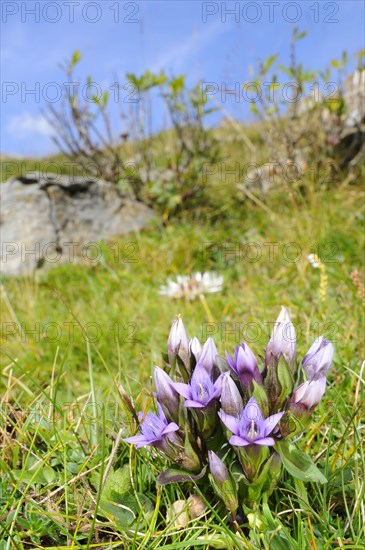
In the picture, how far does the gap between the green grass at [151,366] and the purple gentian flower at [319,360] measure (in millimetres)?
174

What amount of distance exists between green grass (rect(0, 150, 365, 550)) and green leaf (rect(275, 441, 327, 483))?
118 millimetres

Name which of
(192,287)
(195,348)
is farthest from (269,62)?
(195,348)

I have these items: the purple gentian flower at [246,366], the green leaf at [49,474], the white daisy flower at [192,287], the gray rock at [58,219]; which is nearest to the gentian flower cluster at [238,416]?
the purple gentian flower at [246,366]

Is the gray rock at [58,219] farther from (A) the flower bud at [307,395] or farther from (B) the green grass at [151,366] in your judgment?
(A) the flower bud at [307,395]

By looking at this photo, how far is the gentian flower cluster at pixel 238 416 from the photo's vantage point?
128 cm

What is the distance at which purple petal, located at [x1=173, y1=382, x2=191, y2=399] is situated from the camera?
1.30 meters

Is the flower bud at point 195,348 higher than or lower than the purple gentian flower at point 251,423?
higher

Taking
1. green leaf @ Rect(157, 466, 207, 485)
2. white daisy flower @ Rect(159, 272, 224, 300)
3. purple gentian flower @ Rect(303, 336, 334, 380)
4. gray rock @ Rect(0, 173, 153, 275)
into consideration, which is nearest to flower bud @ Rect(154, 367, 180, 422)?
green leaf @ Rect(157, 466, 207, 485)

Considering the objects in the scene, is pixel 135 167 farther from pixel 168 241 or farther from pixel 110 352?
pixel 110 352

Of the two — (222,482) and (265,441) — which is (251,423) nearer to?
(265,441)

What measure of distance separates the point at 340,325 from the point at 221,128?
11.3 m

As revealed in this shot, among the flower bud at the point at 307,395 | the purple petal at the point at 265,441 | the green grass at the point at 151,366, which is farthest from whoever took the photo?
the green grass at the point at 151,366

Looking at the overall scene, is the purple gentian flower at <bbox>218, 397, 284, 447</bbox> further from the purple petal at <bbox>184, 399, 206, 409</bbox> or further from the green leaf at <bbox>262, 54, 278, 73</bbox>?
the green leaf at <bbox>262, 54, 278, 73</bbox>

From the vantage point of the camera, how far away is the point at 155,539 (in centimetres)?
135
